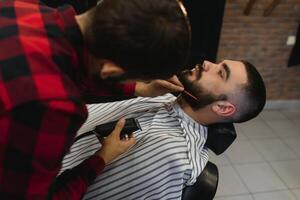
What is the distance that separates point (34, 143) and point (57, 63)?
0.18m

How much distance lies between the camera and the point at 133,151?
1.38 m

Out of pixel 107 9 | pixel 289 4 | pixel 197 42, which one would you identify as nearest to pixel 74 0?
pixel 197 42

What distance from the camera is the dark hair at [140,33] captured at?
2.49ft

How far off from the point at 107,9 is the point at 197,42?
83.4 inches

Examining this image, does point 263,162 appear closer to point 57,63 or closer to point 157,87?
point 157,87

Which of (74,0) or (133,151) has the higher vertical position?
(74,0)

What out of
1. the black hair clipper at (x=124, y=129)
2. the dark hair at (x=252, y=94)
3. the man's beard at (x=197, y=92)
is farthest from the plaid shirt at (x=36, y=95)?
the dark hair at (x=252, y=94)

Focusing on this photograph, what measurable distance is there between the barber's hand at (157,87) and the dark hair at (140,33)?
56 cm

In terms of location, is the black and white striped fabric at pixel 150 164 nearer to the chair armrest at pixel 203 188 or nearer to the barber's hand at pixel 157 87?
the chair armrest at pixel 203 188

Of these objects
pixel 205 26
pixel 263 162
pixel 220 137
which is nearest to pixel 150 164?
pixel 220 137

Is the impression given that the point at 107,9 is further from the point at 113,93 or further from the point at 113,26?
the point at 113,93

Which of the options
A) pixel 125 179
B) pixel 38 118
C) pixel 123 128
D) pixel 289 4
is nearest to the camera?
pixel 38 118

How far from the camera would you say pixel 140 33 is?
2.48ft

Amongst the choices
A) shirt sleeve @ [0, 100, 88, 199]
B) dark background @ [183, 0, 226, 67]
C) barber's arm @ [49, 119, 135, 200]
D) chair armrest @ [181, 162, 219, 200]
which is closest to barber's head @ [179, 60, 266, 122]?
chair armrest @ [181, 162, 219, 200]
